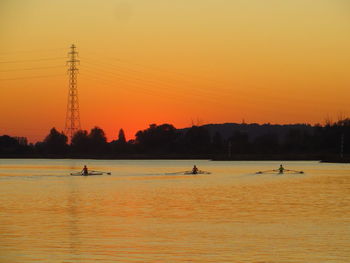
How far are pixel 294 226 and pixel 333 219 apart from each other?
178 inches

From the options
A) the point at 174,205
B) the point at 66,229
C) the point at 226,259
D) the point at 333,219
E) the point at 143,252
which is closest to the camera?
the point at 226,259

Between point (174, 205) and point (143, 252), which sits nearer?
point (143, 252)

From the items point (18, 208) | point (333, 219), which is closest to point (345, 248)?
point (333, 219)

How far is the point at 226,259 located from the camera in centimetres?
2430

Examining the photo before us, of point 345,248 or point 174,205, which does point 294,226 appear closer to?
point 345,248

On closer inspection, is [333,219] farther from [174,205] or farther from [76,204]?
[76,204]

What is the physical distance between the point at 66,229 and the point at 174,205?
16.5 meters

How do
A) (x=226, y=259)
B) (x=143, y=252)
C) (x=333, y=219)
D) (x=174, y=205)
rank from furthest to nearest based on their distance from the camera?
(x=174, y=205)
(x=333, y=219)
(x=143, y=252)
(x=226, y=259)

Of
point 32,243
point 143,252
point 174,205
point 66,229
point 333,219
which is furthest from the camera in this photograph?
point 174,205

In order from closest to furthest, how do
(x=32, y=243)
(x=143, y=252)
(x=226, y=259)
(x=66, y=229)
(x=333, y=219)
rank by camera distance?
(x=226, y=259) → (x=143, y=252) → (x=32, y=243) → (x=66, y=229) → (x=333, y=219)

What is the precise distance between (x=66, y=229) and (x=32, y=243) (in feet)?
16.2

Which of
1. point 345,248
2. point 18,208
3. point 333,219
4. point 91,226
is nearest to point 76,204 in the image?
point 18,208

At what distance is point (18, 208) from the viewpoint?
149 ft

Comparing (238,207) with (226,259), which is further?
(238,207)
